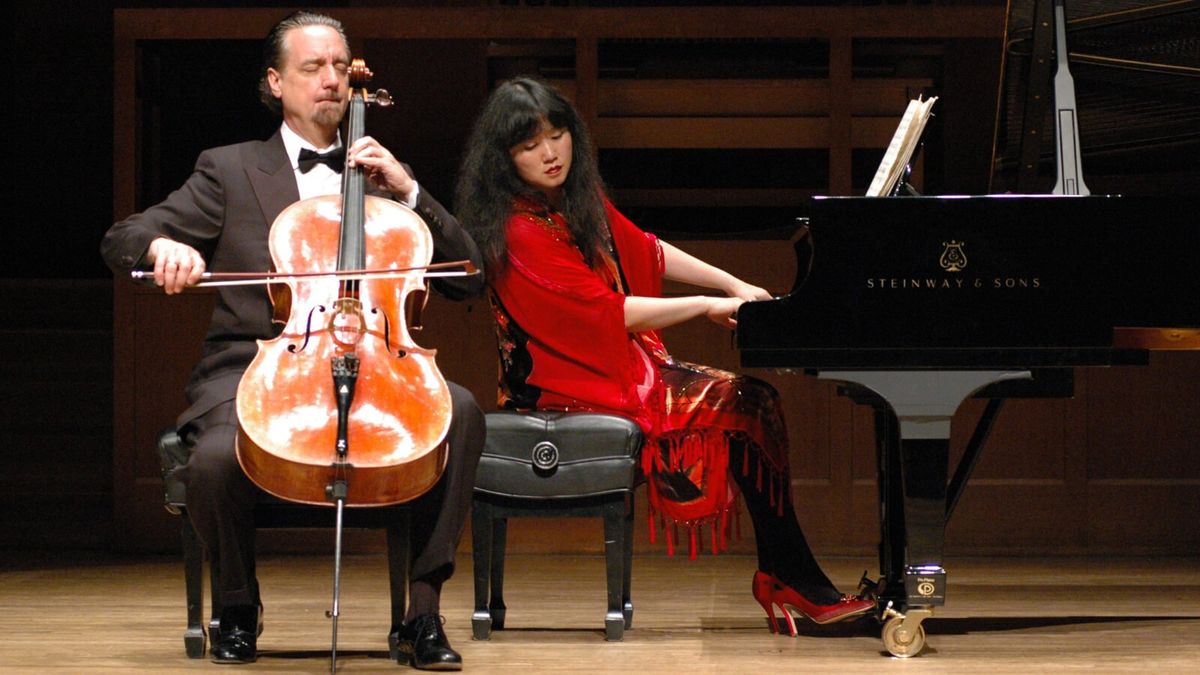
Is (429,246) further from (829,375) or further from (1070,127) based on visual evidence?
(1070,127)

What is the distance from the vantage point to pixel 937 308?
315cm

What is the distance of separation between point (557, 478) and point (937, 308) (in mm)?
839

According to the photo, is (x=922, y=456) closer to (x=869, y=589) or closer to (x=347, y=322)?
(x=869, y=589)

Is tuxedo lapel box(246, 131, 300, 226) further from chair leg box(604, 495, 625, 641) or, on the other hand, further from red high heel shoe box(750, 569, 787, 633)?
red high heel shoe box(750, 569, 787, 633)

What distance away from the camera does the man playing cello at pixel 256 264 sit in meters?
2.98

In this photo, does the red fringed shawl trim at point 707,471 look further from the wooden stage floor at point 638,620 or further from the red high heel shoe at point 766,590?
the wooden stage floor at point 638,620

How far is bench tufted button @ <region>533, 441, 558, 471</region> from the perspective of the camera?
11.1 feet

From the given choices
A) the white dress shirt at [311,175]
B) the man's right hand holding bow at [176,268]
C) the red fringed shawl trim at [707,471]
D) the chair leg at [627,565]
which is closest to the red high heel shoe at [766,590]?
the red fringed shawl trim at [707,471]

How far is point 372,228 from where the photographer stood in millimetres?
2973

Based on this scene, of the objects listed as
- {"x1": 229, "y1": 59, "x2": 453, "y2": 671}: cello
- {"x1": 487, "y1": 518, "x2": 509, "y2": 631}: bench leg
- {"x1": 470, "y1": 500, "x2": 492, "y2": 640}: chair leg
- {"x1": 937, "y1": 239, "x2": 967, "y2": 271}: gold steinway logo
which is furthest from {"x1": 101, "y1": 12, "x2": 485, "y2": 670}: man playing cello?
{"x1": 937, "y1": 239, "x2": 967, "y2": 271}: gold steinway logo

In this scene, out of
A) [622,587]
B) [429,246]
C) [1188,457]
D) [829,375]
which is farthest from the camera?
[1188,457]

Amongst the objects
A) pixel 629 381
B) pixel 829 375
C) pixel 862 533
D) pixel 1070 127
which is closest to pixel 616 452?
pixel 629 381

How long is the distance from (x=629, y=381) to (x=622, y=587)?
430 mm

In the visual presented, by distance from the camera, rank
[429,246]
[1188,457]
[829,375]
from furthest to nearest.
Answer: [1188,457] < [829,375] < [429,246]
